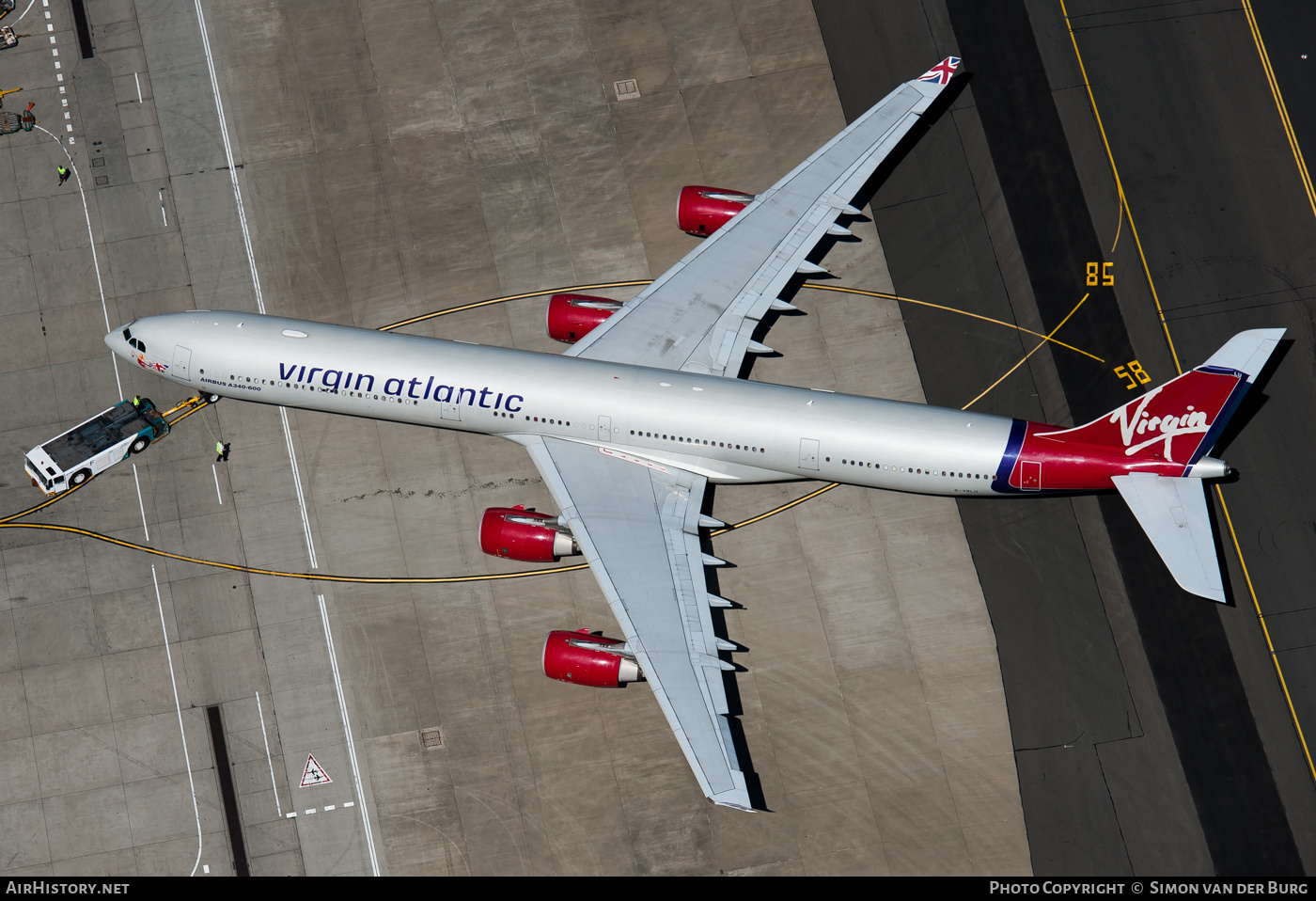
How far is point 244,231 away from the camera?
28.8m

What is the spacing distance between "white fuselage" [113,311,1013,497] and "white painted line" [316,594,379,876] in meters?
5.72

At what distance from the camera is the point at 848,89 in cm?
3008

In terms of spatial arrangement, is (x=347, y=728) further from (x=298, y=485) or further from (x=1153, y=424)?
(x=1153, y=424)

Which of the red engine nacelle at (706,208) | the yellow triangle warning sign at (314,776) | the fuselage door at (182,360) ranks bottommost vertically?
the yellow triangle warning sign at (314,776)

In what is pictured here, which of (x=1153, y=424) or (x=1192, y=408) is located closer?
(x=1192, y=408)

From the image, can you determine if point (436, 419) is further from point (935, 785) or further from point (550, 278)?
point (935, 785)

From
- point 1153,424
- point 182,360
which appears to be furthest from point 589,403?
point 1153,424

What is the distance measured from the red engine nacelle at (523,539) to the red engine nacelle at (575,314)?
5578 mm

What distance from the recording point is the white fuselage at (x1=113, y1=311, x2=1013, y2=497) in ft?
80.2

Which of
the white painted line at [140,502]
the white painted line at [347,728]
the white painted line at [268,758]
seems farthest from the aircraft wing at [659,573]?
the white painted line at [140,502]

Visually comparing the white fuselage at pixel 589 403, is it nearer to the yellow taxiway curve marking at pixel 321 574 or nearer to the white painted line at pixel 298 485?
the white painted line at pixel 298 485

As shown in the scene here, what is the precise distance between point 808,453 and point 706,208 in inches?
331

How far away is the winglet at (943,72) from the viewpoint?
93.3 feet

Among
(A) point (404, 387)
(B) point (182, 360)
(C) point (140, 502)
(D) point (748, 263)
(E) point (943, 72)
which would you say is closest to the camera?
(A) point (404, 387)
